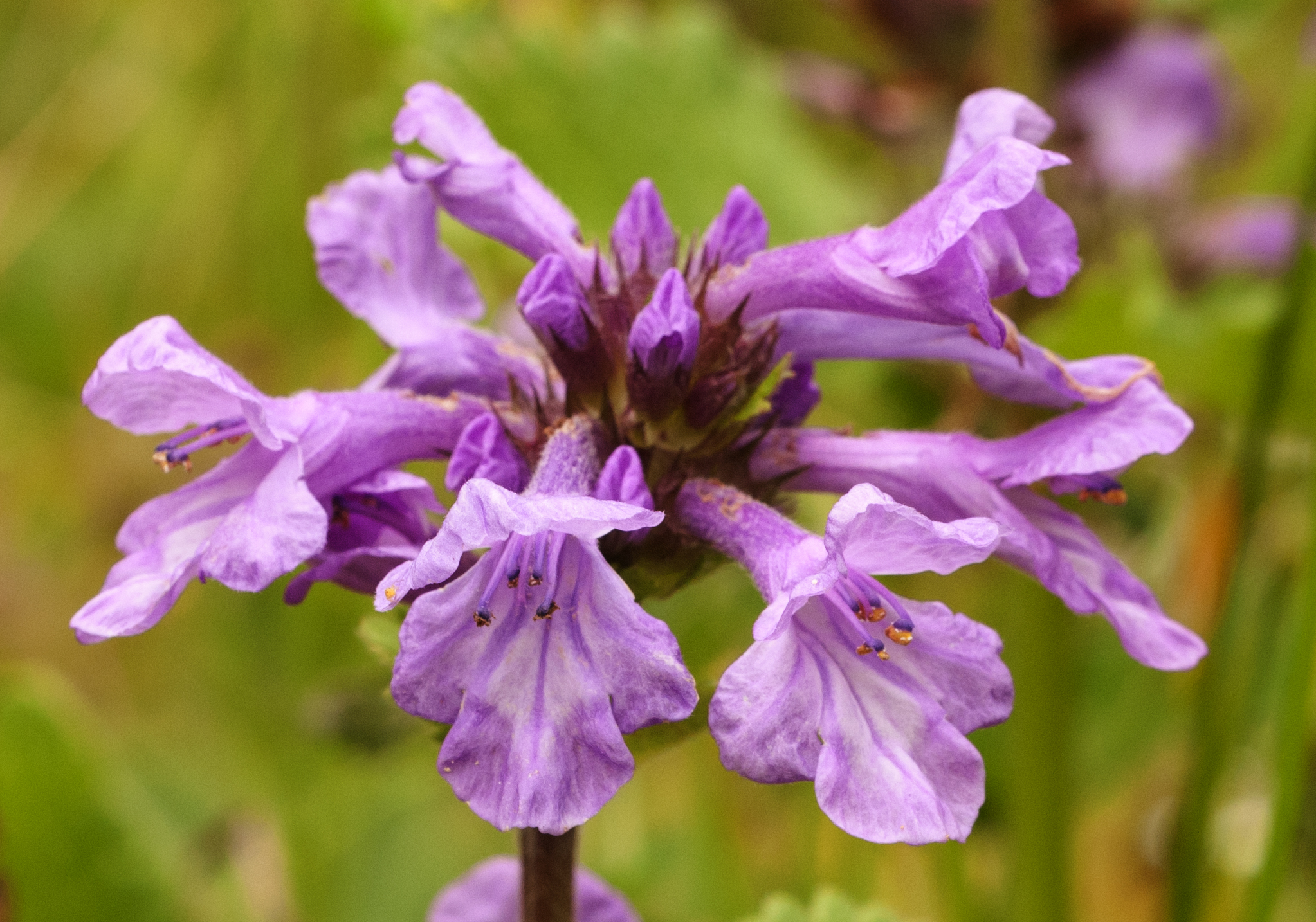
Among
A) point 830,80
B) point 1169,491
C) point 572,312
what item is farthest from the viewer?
point 830,80

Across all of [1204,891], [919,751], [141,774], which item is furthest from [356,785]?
[919,751]

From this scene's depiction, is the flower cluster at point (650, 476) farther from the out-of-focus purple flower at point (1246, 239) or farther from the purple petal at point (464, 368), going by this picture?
the out-of-focus purple flower at point (1246, 239)

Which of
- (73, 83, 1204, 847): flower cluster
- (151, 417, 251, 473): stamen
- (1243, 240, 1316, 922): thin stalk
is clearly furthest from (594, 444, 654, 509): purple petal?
(1243, 240, 1316, 922): thin stalk

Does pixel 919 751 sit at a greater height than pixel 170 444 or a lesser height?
lesser

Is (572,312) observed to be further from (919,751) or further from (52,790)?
(52,790)

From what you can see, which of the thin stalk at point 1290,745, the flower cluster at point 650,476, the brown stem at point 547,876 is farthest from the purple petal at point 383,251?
the thin stalk at point 1290,745

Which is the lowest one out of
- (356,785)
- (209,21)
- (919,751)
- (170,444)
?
(356,785)

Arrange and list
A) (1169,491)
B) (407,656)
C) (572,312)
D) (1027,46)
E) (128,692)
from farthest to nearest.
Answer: (128,692) → (1169,491) → (1027,46) → (572,312) → (407,656)
